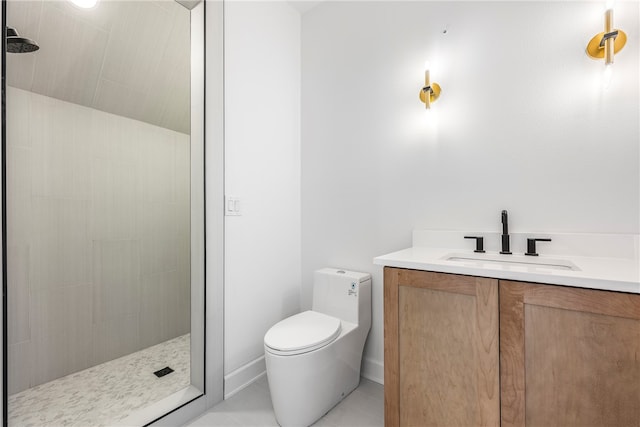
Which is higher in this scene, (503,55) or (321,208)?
(503,55)

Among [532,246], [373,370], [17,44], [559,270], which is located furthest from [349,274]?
[17,44]

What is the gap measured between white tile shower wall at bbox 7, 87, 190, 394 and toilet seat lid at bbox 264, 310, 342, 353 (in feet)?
2.46

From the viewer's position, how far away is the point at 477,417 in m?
1.07

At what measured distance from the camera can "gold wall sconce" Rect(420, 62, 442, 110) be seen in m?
1.65

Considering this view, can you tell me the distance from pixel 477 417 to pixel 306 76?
87.6 inches

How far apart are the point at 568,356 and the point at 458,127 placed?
1162mm

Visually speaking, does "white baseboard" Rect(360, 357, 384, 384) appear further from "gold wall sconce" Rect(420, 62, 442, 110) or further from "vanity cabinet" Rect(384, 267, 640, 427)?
"gold wall sconce" Rect(420, 62, 442, 110)

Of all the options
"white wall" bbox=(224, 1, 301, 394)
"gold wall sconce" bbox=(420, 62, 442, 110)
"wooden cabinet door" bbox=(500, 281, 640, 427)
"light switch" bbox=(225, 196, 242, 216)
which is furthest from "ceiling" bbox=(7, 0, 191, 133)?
"wooden cabinet door" bbox=(500, 281, 640, 427)

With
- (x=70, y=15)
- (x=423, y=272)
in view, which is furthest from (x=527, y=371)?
(x=70, y=15)

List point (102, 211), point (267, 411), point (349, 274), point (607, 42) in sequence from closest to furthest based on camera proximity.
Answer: point (607, 42) < point (267, 411) < point (349, 274) < point (102, 211)

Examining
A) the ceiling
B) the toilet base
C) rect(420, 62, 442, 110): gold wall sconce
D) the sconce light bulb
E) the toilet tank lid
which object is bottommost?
the toilet base

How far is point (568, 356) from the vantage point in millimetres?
929

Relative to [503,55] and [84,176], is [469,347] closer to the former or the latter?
[503,55]

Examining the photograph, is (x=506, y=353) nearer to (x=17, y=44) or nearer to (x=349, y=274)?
(x=349, y=274)
